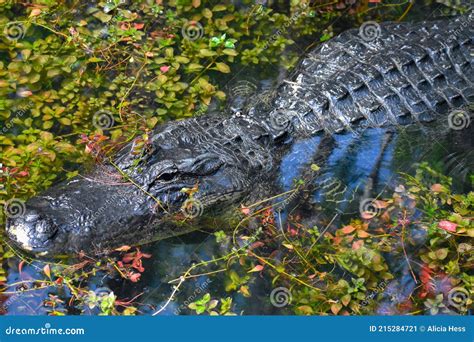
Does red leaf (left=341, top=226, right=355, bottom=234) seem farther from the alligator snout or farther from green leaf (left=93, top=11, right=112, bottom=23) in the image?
green leaf (left=93, top=11, right=112, bottom=23)

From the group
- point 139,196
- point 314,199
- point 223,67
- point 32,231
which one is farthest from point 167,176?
point 223,67

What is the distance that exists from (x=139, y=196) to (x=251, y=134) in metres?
0.99

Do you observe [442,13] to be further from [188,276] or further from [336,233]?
[188,276]

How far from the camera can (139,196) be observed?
443cm

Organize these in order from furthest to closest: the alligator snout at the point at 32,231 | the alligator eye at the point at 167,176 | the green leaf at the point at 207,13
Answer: the green leaf at the point at 207,13 → the alligator eye at the point at 167,176 → the alligator snout at the point at 32,231

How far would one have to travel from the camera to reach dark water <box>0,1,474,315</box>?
4199 millimetres

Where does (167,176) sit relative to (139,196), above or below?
above

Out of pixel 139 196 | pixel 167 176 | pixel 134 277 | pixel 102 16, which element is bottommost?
pixel 134 277

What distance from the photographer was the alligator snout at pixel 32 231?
400 cm

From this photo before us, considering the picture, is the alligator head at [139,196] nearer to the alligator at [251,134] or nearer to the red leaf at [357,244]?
the alligator at [251,134]

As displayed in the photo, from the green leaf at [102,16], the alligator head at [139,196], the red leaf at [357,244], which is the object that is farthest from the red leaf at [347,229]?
the green leaf at [102,16]

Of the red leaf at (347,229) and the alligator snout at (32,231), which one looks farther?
the red leaf at (347,229)

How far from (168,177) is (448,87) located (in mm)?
2338

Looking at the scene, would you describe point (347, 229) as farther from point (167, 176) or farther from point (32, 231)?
point (32, 231)
